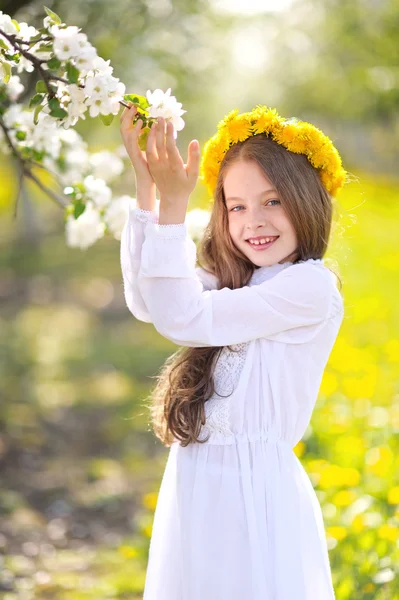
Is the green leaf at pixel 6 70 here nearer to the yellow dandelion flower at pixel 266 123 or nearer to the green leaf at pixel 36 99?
the green leaf at pixel 36 99

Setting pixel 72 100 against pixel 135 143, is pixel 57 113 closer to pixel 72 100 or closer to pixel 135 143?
pixel 72 100

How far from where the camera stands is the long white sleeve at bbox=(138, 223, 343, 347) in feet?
5.63

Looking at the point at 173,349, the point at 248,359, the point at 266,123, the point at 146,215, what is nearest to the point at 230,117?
the point at 266,123

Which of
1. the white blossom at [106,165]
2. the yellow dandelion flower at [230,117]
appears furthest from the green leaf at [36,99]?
the white blossom at [106,165]

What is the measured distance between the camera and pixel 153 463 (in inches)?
191

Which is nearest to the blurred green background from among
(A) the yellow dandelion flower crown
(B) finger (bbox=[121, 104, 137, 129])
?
(A) the yellow dandelion flower crown

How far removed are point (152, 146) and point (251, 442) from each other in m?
0.72

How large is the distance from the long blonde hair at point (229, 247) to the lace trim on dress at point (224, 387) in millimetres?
15

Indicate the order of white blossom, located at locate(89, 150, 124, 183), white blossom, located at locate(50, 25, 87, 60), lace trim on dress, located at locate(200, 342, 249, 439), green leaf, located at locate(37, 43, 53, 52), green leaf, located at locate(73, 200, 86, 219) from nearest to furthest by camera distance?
white blossom, located at locate(50, 25, 87, 60)
green leaf, located at locate(37, 43, 53, 52)
lace trim on dress, located at locate(200, 342, 249, 439)
green leaf, located at locate(73, 200, 86, 219)
white blossom, located at locate(89, 150, 124, 183)

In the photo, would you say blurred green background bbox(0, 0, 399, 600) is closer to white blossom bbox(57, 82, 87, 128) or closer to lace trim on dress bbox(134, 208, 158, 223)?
lace trim on dress bbox(134, 208, 158, 223)

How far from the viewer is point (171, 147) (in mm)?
1672

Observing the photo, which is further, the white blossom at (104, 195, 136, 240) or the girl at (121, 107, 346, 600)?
the white blossom at (104, 195, 136, 240)

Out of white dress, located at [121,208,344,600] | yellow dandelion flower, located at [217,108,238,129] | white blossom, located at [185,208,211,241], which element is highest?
white blossom, located at [185,208,211,241]

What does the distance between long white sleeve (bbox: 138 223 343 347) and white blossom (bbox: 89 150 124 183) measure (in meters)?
1.15
